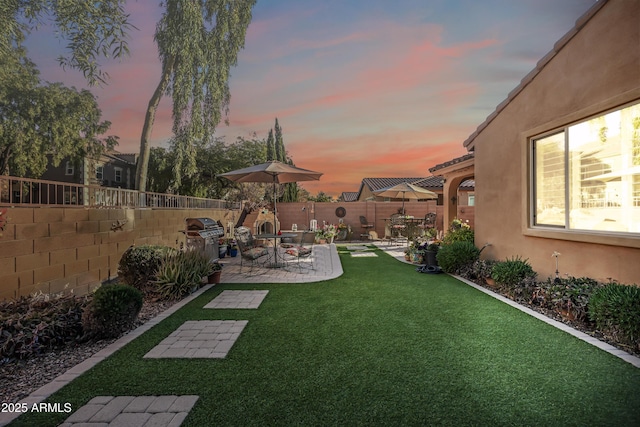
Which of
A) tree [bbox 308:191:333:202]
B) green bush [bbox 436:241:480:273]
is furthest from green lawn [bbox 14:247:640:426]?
tree [bbox 308:191:333:202]

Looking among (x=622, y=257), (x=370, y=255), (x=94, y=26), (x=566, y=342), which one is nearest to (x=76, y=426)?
(x=566, y=342)

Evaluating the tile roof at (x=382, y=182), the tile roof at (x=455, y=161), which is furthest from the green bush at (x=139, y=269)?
Answer: the tile roof at (x=382, y=182)

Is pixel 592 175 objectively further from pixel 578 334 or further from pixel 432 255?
pixel 432 255

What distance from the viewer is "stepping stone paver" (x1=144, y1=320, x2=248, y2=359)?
332 centimetres

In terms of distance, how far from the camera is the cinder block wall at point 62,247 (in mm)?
4066

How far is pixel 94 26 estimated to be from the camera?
23.6 feet

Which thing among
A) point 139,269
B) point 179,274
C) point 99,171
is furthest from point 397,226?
point 99,171

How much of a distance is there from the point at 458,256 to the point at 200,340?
5708mm

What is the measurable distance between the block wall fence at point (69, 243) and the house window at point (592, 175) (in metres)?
7.64

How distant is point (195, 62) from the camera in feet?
39.5

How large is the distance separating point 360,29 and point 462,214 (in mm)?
9431

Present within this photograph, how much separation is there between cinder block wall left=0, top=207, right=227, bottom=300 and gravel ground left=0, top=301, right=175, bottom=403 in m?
1.32

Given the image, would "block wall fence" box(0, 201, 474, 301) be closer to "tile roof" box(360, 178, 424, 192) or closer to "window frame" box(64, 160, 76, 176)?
"window frame" box(64, 160, 76, 176)

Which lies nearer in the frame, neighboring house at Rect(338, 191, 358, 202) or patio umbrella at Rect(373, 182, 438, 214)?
patio umbrella at Rect(373, 182, 438, 214)
